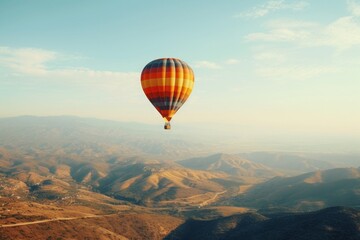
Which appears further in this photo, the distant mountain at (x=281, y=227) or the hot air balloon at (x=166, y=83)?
the distant mountain at (x=281, y=227)

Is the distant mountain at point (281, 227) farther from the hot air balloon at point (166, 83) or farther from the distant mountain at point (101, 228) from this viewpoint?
the hot air balloon at point (166, 83)

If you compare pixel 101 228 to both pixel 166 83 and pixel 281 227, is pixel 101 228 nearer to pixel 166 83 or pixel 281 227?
pixel 281 227

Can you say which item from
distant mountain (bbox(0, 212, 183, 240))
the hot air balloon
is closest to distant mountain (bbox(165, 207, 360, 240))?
distant mountain (bbox(0, 212, 183, 240))

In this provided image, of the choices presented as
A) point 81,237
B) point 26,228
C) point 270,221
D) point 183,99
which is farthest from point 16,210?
point 270,221

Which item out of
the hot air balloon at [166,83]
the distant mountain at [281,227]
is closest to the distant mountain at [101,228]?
the distant mountain at [281,227]

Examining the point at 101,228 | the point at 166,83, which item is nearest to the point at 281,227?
the point at 101,228

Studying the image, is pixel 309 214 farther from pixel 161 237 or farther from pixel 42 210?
pixel 42 210
